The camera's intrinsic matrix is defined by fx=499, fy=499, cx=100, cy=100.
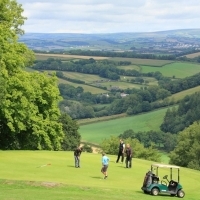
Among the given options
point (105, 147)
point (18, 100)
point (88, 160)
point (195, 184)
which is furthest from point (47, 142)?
point (105, 147)

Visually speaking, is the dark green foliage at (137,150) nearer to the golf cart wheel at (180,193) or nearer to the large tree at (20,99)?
the large tree at (20,99)

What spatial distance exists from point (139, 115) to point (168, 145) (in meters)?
41.5

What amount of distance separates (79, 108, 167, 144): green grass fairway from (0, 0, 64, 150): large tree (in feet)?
245

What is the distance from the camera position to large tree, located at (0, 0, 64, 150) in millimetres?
52125

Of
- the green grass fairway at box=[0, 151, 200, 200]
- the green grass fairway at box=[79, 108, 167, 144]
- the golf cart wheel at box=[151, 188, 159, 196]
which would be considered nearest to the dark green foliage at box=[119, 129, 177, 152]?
the green grass fairway at box=[79, 108, 167, 144]

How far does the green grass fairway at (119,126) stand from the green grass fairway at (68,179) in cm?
8945

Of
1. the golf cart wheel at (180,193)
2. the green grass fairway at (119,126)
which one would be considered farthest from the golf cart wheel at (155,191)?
the green grass fairway at (119,126)

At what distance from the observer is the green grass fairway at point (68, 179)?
93.4 ft

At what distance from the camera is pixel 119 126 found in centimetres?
15650

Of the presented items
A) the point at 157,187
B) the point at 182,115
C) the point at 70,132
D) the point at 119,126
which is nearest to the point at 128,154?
the point at 157,187

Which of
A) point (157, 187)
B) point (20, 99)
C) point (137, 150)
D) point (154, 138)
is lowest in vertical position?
point (154, 138)

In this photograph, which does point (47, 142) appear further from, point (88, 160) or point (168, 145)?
point (168, 145)

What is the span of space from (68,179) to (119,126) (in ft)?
402

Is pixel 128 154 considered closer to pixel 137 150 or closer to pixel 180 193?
pixel 180 193
